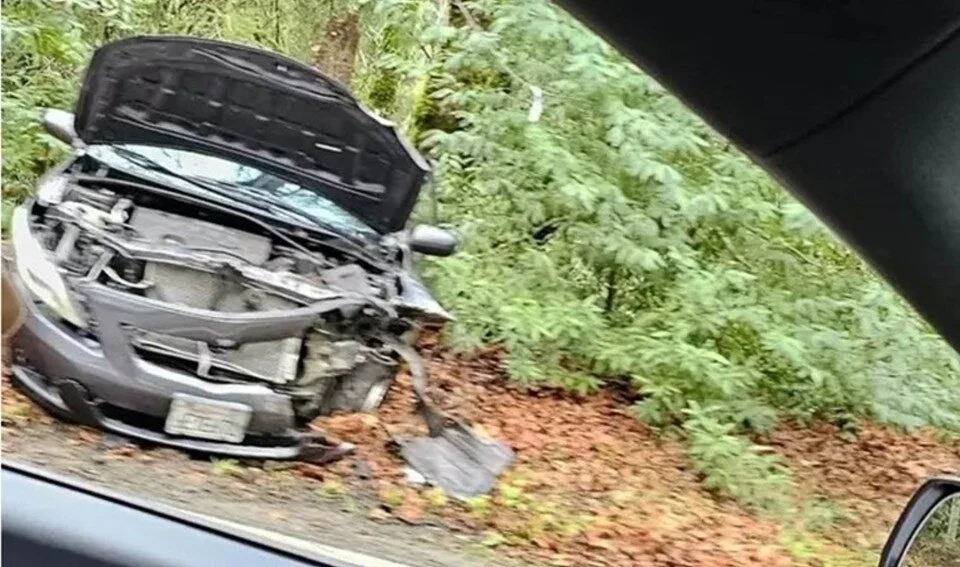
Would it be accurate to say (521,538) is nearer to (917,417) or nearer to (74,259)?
(917,417)

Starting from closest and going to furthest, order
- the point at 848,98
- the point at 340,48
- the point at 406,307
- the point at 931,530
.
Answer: the point at 848,98
the point at 931,530
the point at 340,48
the point at 406,307

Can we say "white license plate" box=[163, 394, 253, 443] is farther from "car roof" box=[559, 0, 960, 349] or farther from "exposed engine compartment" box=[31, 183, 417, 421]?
"car roof" box=[559, 0, 960, 349]

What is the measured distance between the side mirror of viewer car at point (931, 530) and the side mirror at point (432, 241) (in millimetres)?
678

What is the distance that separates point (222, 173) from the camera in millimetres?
1440

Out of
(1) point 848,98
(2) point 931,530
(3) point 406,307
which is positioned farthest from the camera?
(3) point 406,307

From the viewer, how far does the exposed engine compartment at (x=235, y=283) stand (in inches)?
55.7

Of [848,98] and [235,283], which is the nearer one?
[848,98]

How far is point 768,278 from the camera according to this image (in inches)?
56.3

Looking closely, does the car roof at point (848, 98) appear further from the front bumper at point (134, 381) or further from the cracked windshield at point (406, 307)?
the front bumper at point (134, 381)

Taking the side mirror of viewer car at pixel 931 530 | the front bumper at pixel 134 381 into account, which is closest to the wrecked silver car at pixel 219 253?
the front bumper at pixel 134 381

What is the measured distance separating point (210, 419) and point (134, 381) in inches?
3.9

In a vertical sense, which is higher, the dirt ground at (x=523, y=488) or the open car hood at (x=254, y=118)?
the open car hood at (x=254, y=118)

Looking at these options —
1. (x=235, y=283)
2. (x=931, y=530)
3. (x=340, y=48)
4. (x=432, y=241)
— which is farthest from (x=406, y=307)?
(x=931, y=530)

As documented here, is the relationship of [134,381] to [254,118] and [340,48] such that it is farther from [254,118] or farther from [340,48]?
[340,48]
